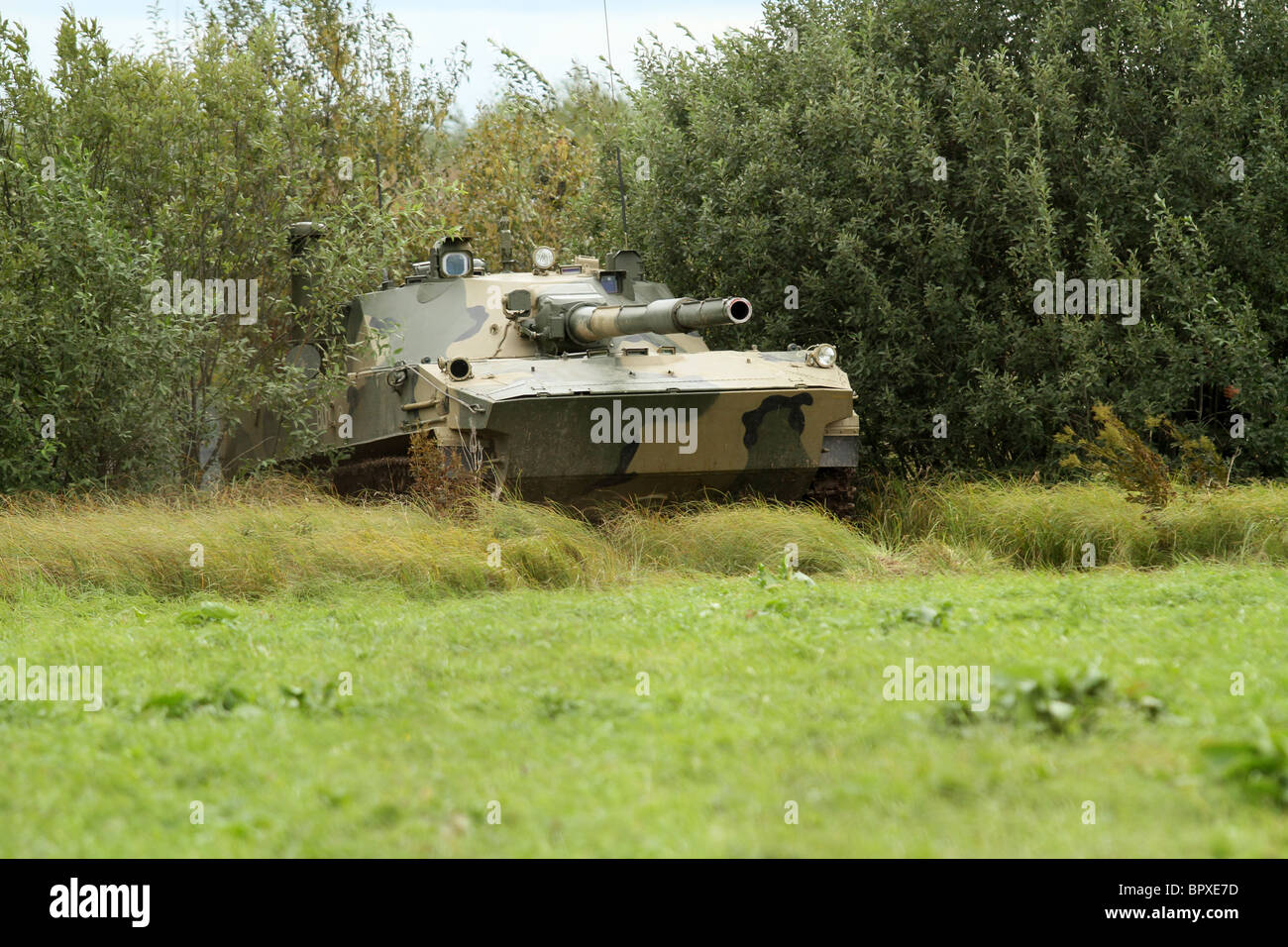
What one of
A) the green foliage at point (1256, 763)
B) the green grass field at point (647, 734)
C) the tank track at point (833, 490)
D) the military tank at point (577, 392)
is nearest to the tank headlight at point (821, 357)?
the military tank at point (577, 392)

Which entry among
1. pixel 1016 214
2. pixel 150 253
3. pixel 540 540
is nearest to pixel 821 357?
pixel 540 540

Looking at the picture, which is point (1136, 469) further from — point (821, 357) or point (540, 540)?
point (540, 540)

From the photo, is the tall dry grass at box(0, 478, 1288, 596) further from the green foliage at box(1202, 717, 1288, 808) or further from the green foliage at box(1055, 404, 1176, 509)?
the green foliage at box(1202, 717, 1288, 808)

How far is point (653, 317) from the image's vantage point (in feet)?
34.0

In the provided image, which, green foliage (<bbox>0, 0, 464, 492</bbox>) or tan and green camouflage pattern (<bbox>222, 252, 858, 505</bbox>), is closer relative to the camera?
tan and green camouflage pattern (<bbox>222, 252, 858, 505</bbox>)

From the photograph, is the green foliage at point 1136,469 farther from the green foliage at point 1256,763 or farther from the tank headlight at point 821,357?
the green foliage at point 1256,763

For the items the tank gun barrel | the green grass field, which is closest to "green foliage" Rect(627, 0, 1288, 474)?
the tank gun barrel

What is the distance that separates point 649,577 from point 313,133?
756 cm

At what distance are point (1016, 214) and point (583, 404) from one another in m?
5.92

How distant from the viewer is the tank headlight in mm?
11242

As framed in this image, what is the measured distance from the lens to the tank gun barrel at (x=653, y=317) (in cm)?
975

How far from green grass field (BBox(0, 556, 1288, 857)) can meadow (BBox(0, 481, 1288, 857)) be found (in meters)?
0.02

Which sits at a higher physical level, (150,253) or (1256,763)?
(150,253)
